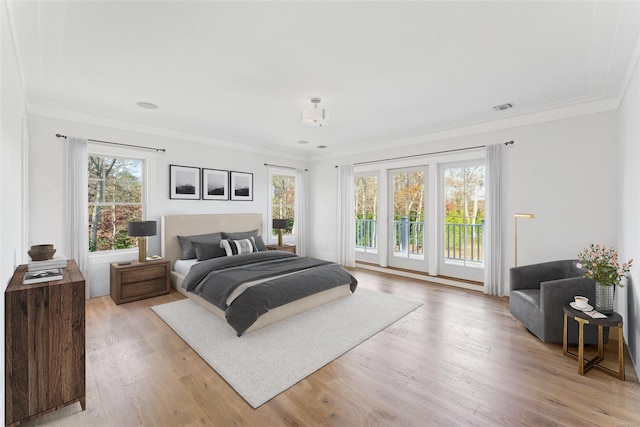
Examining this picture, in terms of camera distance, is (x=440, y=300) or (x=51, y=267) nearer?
(x=51, y=267)

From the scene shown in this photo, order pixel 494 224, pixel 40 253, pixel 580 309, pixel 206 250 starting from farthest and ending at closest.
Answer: pixel 206 250
pixel 494 224
pixel 580 309
pixel 40 253

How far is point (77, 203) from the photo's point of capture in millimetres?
3955

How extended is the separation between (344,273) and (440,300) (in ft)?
4.66

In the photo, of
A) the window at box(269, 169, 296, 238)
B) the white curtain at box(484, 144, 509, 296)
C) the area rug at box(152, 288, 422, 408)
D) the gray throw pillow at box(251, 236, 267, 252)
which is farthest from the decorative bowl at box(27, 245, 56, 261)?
the white curtain at box(484, 144, 509, 296)

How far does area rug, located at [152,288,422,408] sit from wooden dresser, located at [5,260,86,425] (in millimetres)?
942

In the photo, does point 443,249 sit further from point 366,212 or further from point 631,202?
point 631,202

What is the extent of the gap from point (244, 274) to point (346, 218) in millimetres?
3250

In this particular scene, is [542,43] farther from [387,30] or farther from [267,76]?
[267,76]

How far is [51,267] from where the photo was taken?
2.26 metres

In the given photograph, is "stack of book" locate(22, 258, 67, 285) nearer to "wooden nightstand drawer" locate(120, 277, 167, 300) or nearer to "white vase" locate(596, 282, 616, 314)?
"wooden nightstand drawer" locate(120, 277, 167, 300)

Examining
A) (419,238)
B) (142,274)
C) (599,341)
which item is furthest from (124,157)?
(599,341)

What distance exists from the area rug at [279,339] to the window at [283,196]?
3030 mm

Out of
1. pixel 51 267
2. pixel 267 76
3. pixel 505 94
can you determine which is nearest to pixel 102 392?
pixel 51 267

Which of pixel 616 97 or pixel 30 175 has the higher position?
pixel 616 97
